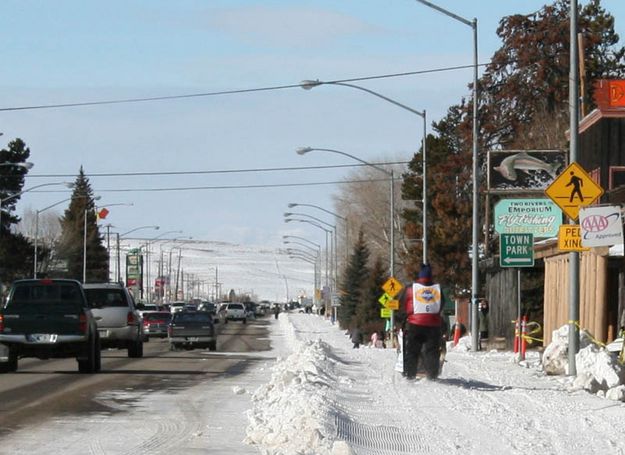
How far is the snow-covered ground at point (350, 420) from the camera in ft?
41.3

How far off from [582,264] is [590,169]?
8438mm

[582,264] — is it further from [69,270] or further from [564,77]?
[69,270]

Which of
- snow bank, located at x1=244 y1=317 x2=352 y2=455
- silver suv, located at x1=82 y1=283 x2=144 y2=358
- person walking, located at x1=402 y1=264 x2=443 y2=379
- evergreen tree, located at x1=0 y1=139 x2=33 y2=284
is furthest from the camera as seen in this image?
evergreen tree, located at x1=0 y1=139 x2=33 y2=284

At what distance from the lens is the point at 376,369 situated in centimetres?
2662

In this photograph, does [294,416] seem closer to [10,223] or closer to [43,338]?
[43,338]

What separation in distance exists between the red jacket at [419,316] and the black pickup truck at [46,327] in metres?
7.89

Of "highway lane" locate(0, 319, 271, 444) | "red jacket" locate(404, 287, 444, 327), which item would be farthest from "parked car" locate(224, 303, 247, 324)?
"red jacket" locate(404, 287, 444, 327)

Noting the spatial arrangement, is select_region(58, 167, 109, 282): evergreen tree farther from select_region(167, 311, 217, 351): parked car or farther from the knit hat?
the knit hat

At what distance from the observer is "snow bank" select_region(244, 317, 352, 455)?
11633mm

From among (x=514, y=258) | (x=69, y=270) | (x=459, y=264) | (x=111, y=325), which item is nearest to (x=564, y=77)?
(x=459, y=264)

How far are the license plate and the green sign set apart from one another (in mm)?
14863

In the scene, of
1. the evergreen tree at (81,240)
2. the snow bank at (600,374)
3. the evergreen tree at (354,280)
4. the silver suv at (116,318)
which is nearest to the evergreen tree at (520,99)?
the evergreen tree at (354,280)

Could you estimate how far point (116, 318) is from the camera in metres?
34.9

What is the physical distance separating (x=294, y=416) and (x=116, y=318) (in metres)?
22.0
